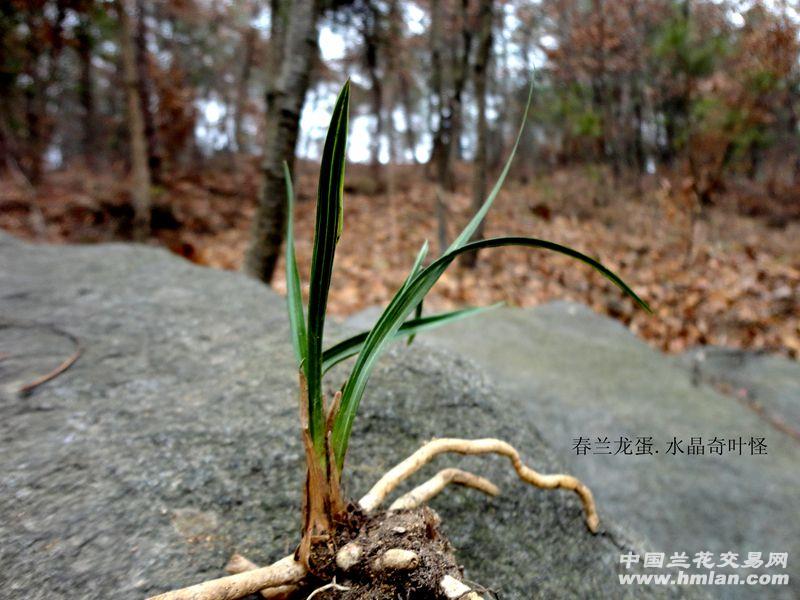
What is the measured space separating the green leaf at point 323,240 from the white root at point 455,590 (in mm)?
206

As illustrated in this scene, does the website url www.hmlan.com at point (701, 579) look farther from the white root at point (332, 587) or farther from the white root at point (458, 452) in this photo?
the white root at point (332, 587)

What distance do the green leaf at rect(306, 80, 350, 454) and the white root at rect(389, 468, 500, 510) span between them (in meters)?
0.16

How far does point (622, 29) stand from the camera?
7.95 metres

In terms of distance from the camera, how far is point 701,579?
4.12 ft

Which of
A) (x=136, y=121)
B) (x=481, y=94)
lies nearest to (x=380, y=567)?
(x=481, y=94)

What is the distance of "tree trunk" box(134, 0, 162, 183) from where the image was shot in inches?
299

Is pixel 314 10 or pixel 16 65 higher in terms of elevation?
pixel 16 65

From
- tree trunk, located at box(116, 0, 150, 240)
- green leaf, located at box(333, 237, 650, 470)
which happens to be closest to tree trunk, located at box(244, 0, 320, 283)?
green leaf, located at box(333, 237, 650, 470)

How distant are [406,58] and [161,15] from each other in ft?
21.3

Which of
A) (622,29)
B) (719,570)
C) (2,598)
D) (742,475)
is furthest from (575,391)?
(622,29)

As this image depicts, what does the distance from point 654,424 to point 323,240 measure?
1.82 meters

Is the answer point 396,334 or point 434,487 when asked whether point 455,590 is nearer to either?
point 434,487

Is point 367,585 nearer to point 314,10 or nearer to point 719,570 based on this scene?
point 719,570

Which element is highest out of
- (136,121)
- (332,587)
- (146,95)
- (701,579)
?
(146,95)
